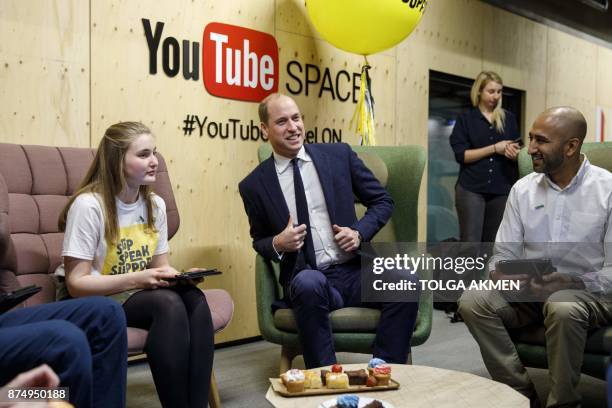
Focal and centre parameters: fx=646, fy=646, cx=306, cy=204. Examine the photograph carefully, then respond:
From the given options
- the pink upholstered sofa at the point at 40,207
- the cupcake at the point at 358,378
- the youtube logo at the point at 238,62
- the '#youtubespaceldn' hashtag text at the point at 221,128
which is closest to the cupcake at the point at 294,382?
the cupcake at the point at 358,378

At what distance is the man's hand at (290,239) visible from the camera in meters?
2.57

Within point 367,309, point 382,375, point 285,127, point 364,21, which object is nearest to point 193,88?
point 285,127

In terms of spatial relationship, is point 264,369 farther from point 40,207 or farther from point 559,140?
point 559,140

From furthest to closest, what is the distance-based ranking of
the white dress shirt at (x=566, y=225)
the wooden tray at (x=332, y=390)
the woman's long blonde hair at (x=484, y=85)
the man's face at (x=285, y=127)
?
the woman's long blonde hair at (x=484, y=85) < the man's face at (x=285, y=127) < the white dress shirt at (x=566, y=225) < the wooden tray at (x=332, y=390)

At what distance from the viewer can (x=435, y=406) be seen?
5.25 feet

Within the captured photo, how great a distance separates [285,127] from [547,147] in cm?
108

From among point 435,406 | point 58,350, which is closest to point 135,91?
point 58,350

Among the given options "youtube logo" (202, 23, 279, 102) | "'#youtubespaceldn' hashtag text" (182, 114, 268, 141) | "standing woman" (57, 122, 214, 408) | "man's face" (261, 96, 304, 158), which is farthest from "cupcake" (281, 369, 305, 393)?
"youtube logo" (202, 23, 279, 102)

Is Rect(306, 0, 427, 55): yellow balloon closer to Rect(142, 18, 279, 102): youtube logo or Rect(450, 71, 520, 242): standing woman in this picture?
Rect(142, 18, 279, 102): youtube logo

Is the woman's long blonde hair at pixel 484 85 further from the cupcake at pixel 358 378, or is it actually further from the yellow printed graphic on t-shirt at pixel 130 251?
the cupcake at pixel 358 378

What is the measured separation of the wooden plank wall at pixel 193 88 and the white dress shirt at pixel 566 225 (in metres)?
1.62

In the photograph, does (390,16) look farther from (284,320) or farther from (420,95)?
(284,320)

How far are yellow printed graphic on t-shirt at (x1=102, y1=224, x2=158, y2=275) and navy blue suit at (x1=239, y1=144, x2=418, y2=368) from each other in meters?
0.51

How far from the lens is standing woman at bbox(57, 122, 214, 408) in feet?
6.75
